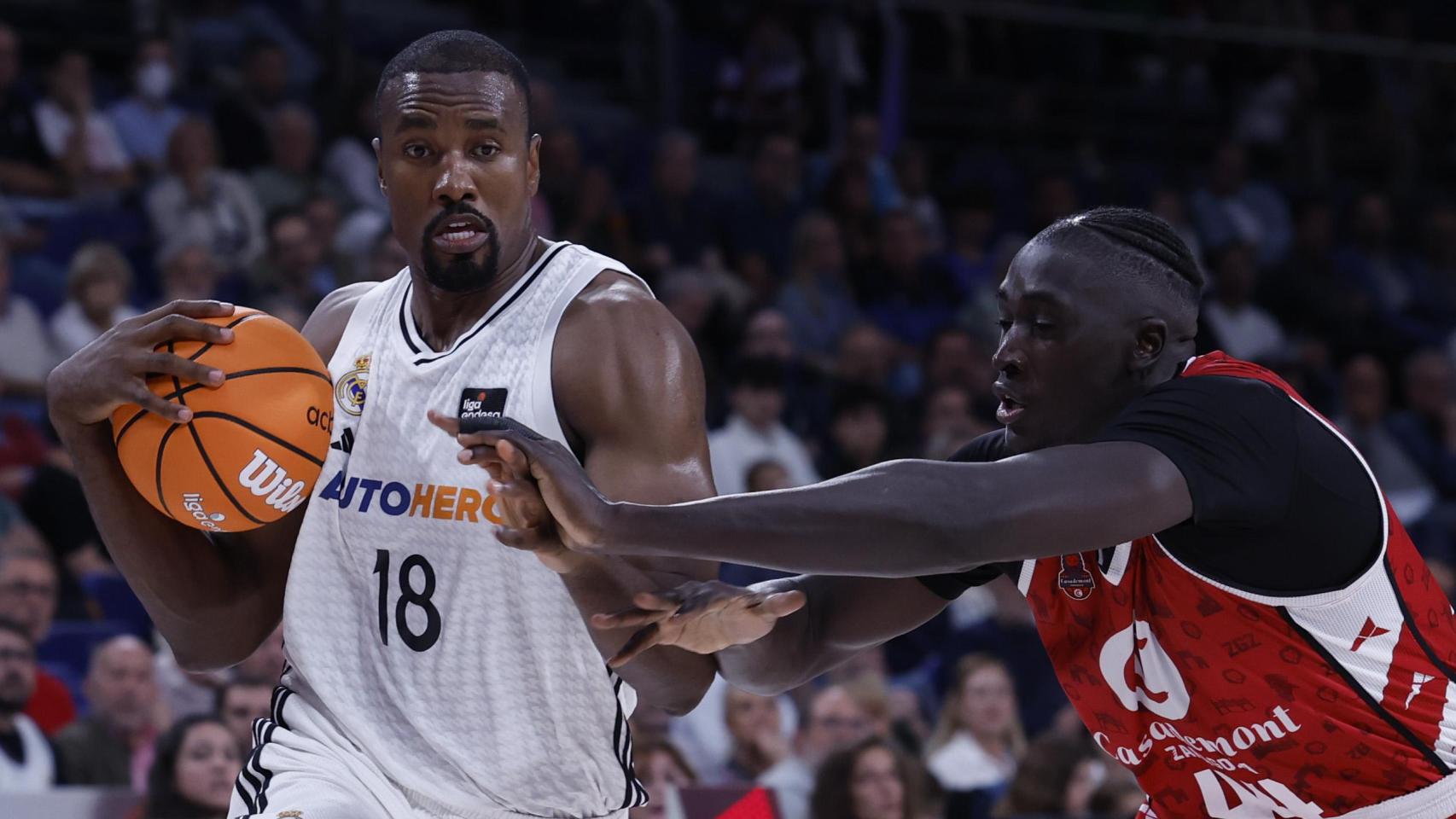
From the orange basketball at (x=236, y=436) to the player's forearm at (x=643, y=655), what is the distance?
23.5 inches

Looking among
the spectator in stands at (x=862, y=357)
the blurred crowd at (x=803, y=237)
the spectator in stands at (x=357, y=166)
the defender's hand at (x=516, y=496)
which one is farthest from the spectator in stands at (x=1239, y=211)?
the defender's hand at (x=516, y=496)

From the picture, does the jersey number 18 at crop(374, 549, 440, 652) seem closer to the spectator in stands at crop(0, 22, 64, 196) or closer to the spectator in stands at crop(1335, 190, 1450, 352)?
the spectator in stands at crop(0, 22, 64, 196)

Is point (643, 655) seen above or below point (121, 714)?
above

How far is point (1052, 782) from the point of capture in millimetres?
6469

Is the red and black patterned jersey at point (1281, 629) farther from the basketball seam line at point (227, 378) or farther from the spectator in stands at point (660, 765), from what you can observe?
the spectator in stands at point (660, 765)

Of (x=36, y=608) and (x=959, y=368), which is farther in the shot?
(x=959, y=368)

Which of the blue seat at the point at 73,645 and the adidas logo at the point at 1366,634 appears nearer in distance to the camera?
the adidas logo at the point at 1366,634

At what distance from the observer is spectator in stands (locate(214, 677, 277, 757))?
569cm

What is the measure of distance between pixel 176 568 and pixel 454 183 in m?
0.96

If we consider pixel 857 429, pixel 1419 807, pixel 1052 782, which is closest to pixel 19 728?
pixel 1052 782

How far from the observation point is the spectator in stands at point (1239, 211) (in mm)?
12352

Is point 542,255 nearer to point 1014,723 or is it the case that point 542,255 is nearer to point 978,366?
point 1014,723

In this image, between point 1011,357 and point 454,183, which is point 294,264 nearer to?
point 454,183

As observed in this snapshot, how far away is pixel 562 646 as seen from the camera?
11.0ft
